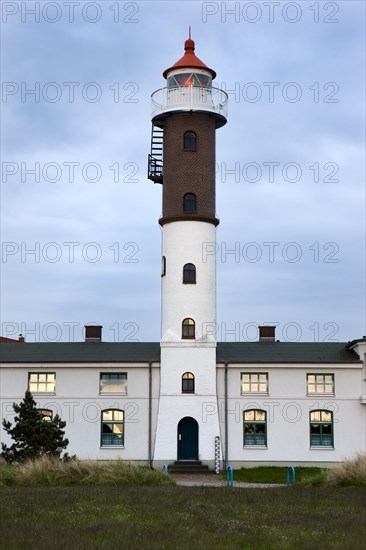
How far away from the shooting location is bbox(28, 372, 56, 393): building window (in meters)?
37.4

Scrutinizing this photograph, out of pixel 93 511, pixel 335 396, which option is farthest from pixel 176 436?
pixel 93 511

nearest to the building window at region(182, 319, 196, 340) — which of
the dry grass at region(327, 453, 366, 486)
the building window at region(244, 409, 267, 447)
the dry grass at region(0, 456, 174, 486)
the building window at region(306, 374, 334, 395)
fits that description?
the building window at region(244, 409, 267, 447)

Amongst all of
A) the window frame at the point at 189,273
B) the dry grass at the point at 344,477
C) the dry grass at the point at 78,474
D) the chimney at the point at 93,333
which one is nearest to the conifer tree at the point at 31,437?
the dry grass at the point at 78,474

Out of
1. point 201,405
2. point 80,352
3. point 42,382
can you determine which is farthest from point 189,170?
point 42,382

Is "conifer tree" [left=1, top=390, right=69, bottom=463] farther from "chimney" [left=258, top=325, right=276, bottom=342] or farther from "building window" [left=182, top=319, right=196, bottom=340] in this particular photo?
"chimney" [left=258, top=325, right=276, bottom=342]

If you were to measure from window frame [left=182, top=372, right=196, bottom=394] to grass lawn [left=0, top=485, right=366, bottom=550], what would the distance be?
15068mm

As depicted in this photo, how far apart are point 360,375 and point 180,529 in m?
24.1

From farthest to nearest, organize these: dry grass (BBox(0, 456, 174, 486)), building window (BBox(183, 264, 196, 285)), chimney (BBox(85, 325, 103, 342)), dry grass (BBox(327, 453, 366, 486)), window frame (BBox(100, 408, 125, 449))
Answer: chimney (BBox(85, 325, 103, 342)) < window frame (BBox(100, 408, 125, 449)) < building window (BBox(183, 264, 196, 285)) < dry grass (BBox(0, 456, 174, 486)) < dry grass (BBox(327, 453, 366, 486))

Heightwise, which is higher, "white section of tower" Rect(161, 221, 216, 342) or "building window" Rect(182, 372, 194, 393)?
"white section of tower" Rect(161, 221, 216, 342)

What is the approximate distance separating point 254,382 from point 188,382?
319cm

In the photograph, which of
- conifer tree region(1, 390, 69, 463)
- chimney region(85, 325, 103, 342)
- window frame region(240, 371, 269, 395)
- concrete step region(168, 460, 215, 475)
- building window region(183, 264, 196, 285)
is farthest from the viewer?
chimney region(85, 325, 103, 342)

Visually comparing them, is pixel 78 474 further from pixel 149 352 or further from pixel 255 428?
pixel 149 352

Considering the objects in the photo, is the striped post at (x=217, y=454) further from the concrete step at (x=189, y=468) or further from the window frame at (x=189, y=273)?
the window frame at (x=189, y=273)

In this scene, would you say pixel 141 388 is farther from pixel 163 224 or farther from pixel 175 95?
pixel 175 95
